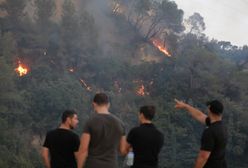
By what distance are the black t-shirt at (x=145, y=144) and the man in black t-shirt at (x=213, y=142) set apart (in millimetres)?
606

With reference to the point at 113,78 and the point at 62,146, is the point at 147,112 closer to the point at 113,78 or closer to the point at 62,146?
the point at 62,146

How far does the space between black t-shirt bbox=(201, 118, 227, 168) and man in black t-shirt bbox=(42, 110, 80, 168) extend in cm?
179

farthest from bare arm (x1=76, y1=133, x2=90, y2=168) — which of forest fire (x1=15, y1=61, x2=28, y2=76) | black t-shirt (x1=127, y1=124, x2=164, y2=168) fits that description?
forest fire (x1=15, y1=61, x2=28, y2=76)

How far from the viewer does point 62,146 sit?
6.10m

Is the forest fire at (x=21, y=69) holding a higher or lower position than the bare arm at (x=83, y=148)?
higher

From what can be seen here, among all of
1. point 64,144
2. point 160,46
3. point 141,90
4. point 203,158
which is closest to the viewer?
point 203,158

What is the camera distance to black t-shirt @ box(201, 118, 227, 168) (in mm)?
5859

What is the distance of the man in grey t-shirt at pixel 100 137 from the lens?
19.0 ft

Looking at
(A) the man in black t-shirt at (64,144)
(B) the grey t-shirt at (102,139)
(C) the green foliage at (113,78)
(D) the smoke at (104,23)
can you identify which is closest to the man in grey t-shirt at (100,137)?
(B) the grey t-shirt at (102,139)

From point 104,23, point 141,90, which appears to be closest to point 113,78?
point 141,90

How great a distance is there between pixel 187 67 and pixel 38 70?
1603 cm

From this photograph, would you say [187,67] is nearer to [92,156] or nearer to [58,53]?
[58,53]

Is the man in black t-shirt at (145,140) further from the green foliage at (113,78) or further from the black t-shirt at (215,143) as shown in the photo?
the green foliage at (113,78)

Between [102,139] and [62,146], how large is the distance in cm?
63
